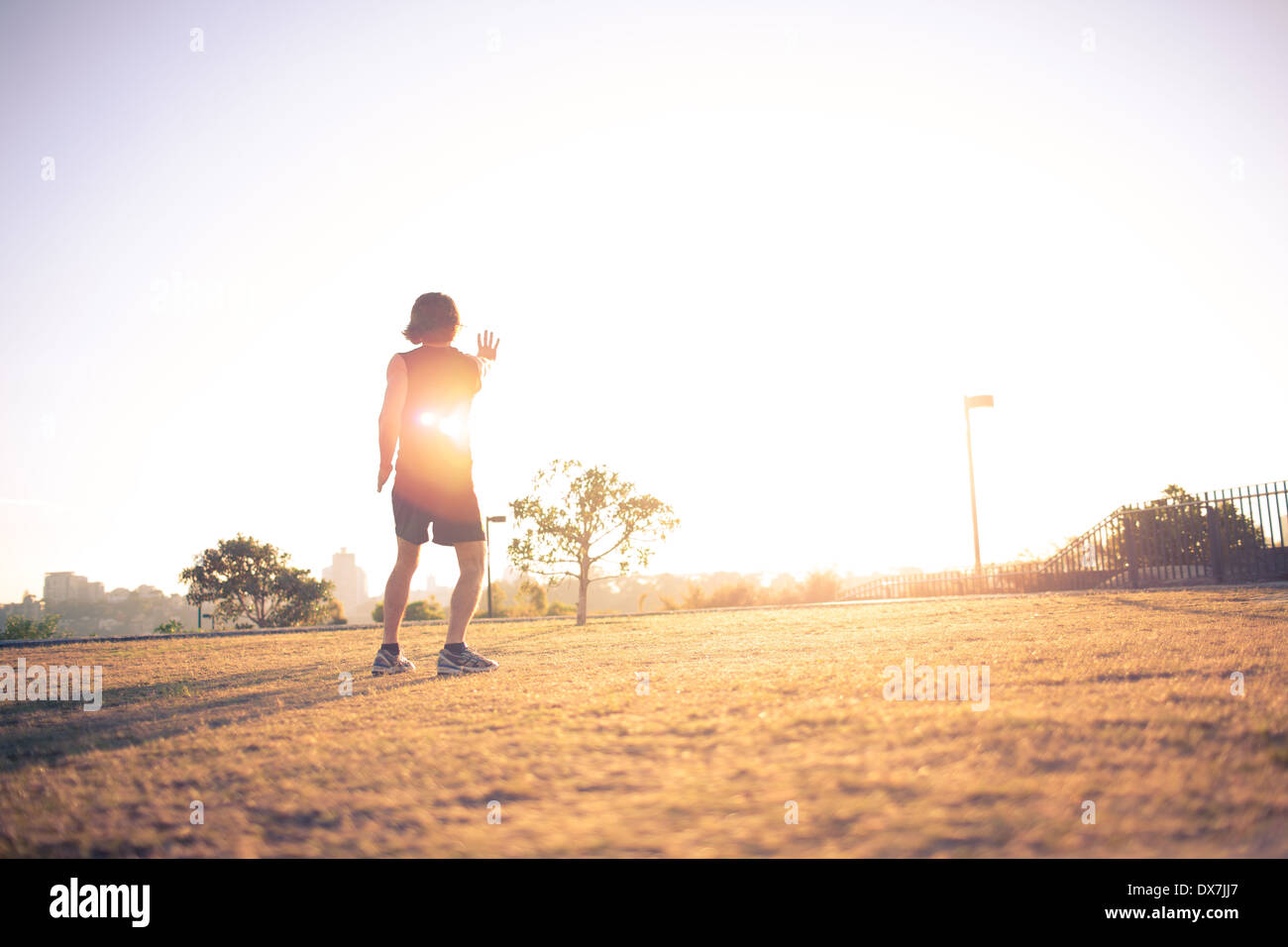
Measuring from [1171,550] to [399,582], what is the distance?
1910 centimetres

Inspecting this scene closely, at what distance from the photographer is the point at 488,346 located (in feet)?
15.9

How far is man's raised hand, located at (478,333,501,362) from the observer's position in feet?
15.8

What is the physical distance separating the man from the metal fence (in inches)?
646

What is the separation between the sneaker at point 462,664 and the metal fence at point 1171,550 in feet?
53.7

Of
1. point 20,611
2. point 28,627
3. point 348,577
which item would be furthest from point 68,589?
point 348,577

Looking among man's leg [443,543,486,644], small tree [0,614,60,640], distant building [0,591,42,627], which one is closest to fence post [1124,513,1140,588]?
man's leg [443,543,486,644]

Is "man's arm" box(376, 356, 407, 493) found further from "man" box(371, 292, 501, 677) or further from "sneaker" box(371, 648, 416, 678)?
"sneaker" box(371, 648, 416, 678)

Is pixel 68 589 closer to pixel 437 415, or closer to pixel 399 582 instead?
pixel 399 582

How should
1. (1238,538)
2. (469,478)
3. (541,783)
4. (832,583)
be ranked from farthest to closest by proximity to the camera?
(832,583), (1238,538), (469,478), (541,783)
